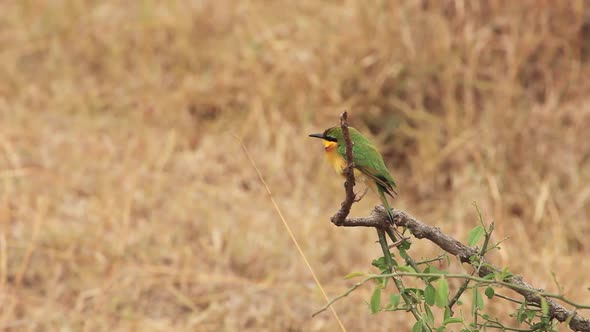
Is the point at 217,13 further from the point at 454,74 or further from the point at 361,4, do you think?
the point at 454,74

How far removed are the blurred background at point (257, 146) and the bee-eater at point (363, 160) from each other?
4.35 ft

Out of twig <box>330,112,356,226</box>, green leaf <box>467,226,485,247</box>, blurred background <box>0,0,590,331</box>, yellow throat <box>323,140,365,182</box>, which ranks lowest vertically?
twig <box>330,112,356,226</box>

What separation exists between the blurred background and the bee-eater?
132 cm

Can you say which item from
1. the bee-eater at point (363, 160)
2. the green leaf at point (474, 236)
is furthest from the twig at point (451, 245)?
the bee-eater at point (363, 160)

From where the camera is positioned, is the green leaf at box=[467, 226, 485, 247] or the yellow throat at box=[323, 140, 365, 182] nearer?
the green leaf at box=[467, 226, 485, 247]

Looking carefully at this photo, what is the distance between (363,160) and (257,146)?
247cm

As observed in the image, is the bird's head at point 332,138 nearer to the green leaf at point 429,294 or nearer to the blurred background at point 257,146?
the green leaf at point 429,294

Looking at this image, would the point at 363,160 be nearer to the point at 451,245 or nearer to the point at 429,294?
the point at 451,245

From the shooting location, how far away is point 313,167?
4117mm

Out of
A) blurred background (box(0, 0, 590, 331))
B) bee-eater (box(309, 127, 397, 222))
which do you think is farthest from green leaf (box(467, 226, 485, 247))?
blurred background (box(0, 0, 590, 331))

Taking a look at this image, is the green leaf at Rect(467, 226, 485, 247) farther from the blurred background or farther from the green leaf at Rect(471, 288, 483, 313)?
the blurred background

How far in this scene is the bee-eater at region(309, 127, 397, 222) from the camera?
1.79m

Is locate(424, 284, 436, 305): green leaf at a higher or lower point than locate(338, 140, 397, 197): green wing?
lower

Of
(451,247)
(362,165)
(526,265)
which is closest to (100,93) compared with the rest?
(526,265)
